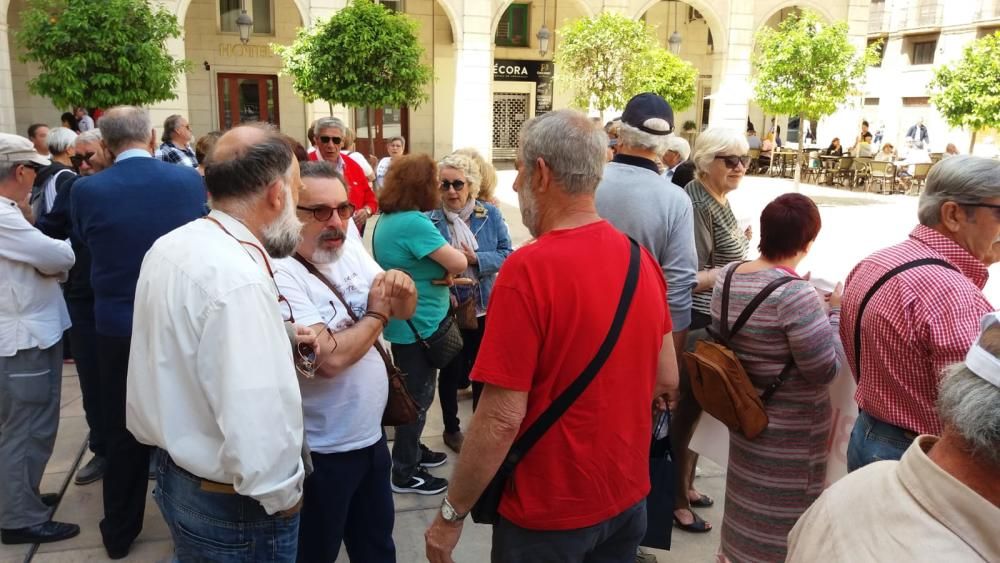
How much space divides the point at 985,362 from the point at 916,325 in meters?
1.17

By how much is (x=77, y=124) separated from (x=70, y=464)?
11.5 m

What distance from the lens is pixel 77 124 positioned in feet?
45.7

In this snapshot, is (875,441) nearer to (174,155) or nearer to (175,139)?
(174,155)

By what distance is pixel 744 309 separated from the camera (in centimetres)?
289

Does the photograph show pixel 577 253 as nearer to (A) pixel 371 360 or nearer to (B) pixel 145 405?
(A) pixel 371 360

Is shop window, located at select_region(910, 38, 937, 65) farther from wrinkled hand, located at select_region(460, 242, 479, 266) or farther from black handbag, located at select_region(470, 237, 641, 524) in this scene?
black handbag, located at select_region(470, 237, 641, 524)

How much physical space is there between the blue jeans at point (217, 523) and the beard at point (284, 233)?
2.19 ft

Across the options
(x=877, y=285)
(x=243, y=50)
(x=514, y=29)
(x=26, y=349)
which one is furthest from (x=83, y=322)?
(x=514, y=29)

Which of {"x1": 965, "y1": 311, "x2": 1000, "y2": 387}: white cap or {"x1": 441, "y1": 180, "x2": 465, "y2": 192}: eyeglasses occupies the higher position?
{"x1": 441, "y1": 180, "x2": 465, "y2": 192}: eyeglasses

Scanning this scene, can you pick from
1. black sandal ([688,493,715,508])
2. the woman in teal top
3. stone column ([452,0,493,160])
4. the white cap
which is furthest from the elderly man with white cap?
stone column ([452,0,493,160])

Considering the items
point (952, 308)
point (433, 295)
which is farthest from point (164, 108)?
point (952, 308)

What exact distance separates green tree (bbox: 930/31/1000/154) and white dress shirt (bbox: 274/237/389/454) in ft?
58.7

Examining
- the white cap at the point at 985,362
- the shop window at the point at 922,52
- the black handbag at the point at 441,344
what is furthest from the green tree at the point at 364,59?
the shop window at the point at 922,52

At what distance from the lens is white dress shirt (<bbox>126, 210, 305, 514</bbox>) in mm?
1855
